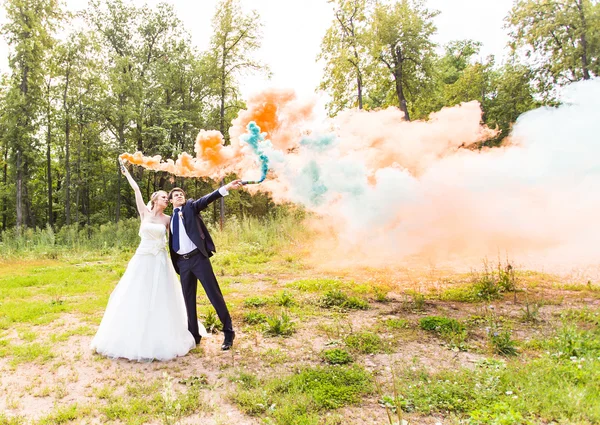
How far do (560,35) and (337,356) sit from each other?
2071cm

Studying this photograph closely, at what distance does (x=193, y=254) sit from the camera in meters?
5.40

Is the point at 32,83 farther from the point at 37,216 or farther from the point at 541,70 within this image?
the point at 541,70

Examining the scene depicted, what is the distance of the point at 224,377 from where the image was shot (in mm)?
4477

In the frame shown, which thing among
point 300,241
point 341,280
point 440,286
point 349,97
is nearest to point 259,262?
point 300,241

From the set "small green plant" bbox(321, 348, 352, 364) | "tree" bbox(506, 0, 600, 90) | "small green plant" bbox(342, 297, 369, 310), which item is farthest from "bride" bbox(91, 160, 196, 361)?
"tree" bbox(506, 0, 600, 90)

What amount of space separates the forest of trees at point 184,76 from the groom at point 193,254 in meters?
12.1

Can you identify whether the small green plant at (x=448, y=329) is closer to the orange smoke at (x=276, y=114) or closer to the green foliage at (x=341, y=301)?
the green foliage at (x=341, y=301)

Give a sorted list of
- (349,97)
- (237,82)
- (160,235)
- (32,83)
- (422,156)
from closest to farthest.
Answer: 1. (160,235)
2. (422,156)
3. (349,97)
4. (237,82)
5. (32,83)

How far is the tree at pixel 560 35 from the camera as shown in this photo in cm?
1683

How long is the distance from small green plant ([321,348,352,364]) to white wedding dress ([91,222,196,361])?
1939 millimetres

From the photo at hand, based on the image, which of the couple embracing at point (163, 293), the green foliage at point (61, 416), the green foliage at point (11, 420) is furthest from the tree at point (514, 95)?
the green foliage at point (11, 420)

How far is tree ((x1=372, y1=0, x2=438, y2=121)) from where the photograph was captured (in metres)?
18.2

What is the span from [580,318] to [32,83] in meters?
26.9

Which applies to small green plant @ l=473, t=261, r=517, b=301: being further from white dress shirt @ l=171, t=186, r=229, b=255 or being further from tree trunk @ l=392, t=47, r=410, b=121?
tree trunk @ l=392, t=47, r=410, b=121
